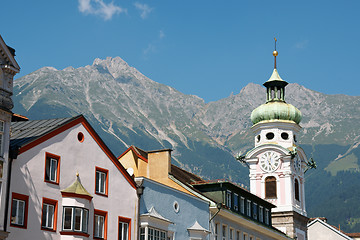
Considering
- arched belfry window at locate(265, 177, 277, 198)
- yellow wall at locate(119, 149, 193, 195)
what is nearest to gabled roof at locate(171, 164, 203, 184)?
yellow wall at locate(119, 149, 193, 195)

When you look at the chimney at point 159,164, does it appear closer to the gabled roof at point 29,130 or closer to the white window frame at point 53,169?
the gabled roof at point 29,130

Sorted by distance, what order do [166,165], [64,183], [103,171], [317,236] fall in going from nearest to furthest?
1. [64,183]
2. [103,171]
3. [166,165]
4. [317,236]

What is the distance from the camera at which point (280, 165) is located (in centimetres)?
10138

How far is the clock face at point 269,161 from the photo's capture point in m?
102

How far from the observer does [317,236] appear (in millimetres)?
111125

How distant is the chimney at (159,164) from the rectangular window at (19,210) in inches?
818

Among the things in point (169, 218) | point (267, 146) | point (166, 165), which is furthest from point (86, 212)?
point (267, 146)

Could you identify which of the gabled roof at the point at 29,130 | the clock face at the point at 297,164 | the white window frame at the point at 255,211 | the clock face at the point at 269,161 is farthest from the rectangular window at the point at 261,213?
the clock face at the point at 297,164

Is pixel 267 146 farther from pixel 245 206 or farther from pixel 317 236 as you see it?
pixel 245 206

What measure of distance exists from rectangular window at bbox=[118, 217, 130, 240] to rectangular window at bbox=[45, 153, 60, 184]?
6.79m

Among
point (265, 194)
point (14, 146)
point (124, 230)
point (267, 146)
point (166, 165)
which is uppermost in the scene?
point (267, 146)

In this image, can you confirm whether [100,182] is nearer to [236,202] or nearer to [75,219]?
[75,219]

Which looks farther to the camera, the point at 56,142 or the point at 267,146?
the point at 267,146

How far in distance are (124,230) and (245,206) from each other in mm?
21340
